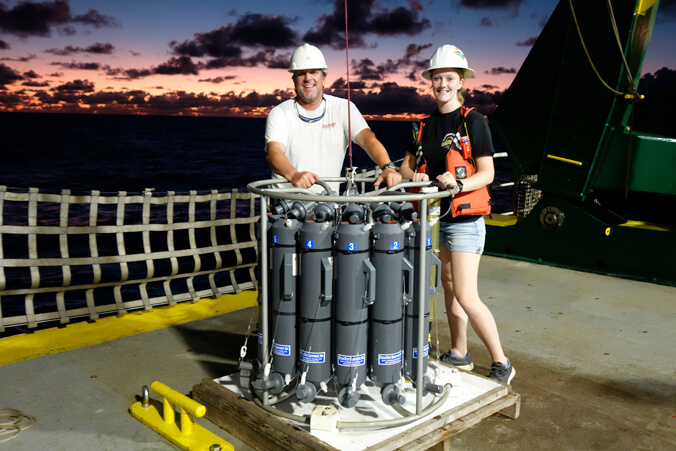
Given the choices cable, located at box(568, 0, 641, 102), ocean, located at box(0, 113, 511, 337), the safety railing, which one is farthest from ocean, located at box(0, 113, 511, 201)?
cable, located at box(568, 0, 641, 102)

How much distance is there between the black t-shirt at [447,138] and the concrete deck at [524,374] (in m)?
1.46

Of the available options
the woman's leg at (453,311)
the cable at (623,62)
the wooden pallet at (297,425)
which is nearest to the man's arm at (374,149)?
the woman's leg at (453,311)

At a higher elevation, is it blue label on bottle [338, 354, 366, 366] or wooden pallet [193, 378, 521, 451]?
blue label on bottle [338, 354, 366, 366]

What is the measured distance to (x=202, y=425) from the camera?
4.16 metres

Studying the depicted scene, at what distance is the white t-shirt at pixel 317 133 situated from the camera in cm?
440

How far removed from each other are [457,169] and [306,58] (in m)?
1.21

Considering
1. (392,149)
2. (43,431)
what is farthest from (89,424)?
(392,149)

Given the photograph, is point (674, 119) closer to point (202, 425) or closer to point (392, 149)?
point (202, 425)

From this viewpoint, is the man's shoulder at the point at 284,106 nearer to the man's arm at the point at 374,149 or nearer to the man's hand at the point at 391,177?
the man's arm at the point at 374,149

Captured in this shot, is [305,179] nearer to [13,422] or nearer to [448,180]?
[448,180]

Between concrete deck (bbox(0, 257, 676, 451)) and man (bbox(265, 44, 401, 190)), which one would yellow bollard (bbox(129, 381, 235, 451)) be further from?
man (bbox(265, 44, 401, 190))

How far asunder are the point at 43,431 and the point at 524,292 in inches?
201

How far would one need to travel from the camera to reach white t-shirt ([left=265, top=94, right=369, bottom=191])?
4.40 meters

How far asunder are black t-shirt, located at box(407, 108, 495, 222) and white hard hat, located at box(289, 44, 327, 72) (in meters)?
0.85
